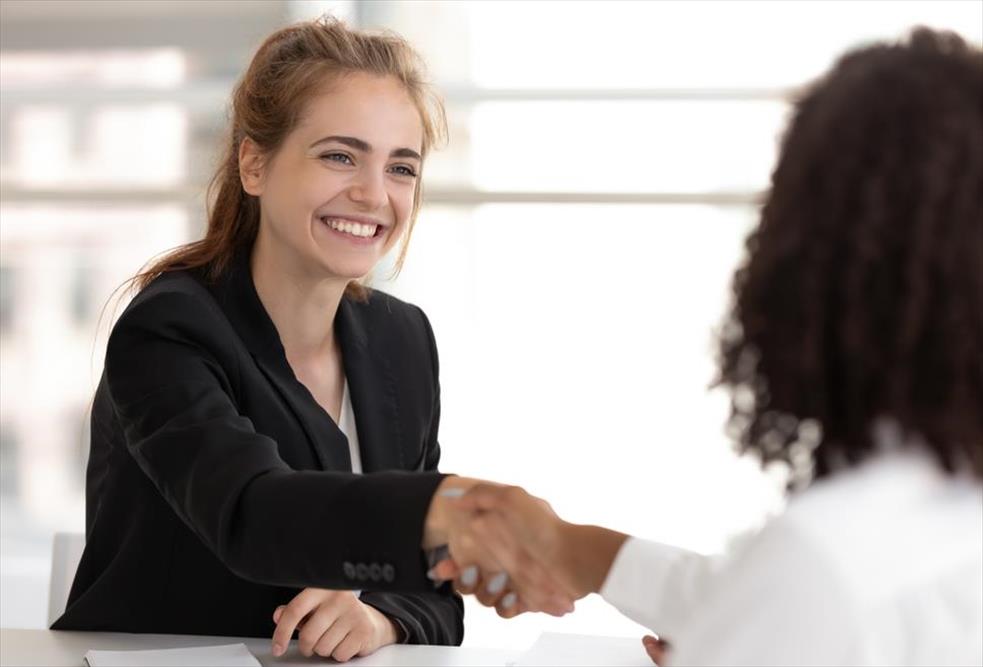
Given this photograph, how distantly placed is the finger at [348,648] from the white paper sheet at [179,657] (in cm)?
10

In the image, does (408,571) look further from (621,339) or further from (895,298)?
(621,339)

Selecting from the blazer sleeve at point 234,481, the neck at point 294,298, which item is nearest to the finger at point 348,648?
the blazer sleeve at point 234,481

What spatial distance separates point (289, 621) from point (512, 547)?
1.22ft

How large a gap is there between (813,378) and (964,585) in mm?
182

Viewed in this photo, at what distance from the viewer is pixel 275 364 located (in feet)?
6.72

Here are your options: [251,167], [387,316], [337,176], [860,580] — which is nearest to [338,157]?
[337,176]

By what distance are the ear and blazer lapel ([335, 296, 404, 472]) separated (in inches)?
A: 9.5

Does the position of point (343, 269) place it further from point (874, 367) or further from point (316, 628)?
point (874, 367)

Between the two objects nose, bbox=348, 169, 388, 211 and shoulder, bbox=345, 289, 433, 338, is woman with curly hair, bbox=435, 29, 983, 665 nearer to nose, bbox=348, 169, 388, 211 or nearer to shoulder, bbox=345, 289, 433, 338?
nose, bbox=348, 169, 388, 211

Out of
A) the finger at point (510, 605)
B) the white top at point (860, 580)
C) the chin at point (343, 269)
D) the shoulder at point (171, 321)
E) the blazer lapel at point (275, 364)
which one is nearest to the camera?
the white top at point (860, 580)

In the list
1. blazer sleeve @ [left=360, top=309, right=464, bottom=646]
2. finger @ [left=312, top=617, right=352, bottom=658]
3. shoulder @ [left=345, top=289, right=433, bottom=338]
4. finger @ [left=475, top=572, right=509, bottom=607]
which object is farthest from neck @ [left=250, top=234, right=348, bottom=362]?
finger @ [left=475, top=572, right=509, bottom=607]

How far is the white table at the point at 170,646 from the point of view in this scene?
175cm

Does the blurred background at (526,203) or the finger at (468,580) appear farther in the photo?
the blurred background at (526,203)

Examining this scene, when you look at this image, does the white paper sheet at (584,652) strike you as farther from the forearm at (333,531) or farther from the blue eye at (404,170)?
the blue eye at (404,170)
